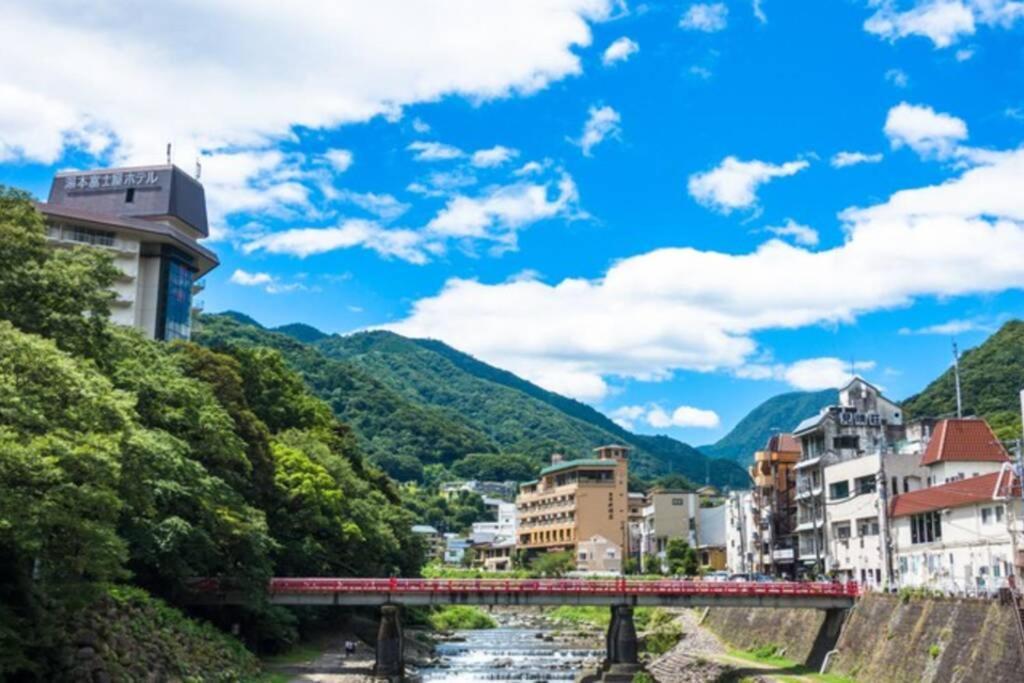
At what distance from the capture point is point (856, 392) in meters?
70.8

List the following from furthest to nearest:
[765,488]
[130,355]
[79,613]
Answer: [765,488] → [130,355] → [79,613]

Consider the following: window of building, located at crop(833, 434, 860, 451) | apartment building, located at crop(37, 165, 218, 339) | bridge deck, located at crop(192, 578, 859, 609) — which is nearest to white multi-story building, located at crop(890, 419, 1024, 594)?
bridge deck, located at crop(192, 578, 859, 609)

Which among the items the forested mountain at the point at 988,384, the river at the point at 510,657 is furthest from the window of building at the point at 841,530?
the forested mountain at the point at 988,384

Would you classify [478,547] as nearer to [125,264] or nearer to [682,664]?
[125,264]

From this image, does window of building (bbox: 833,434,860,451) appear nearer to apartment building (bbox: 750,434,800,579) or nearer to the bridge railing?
apartment building (bbox: 750,434,800,579)

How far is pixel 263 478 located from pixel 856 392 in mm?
41955

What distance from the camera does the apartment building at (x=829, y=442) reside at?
66.6 m

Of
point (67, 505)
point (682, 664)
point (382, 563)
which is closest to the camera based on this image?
point (67, 505)

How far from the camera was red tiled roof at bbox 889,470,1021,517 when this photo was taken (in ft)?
135

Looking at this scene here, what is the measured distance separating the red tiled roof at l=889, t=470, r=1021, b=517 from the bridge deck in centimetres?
521

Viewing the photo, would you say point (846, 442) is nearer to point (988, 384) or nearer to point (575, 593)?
point (575, 593)

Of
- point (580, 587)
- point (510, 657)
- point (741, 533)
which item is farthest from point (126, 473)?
point (741, 533)

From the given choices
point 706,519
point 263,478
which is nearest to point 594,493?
point 706,519

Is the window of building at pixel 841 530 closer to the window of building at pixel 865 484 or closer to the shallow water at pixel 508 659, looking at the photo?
the window of building at pixel 865 484
